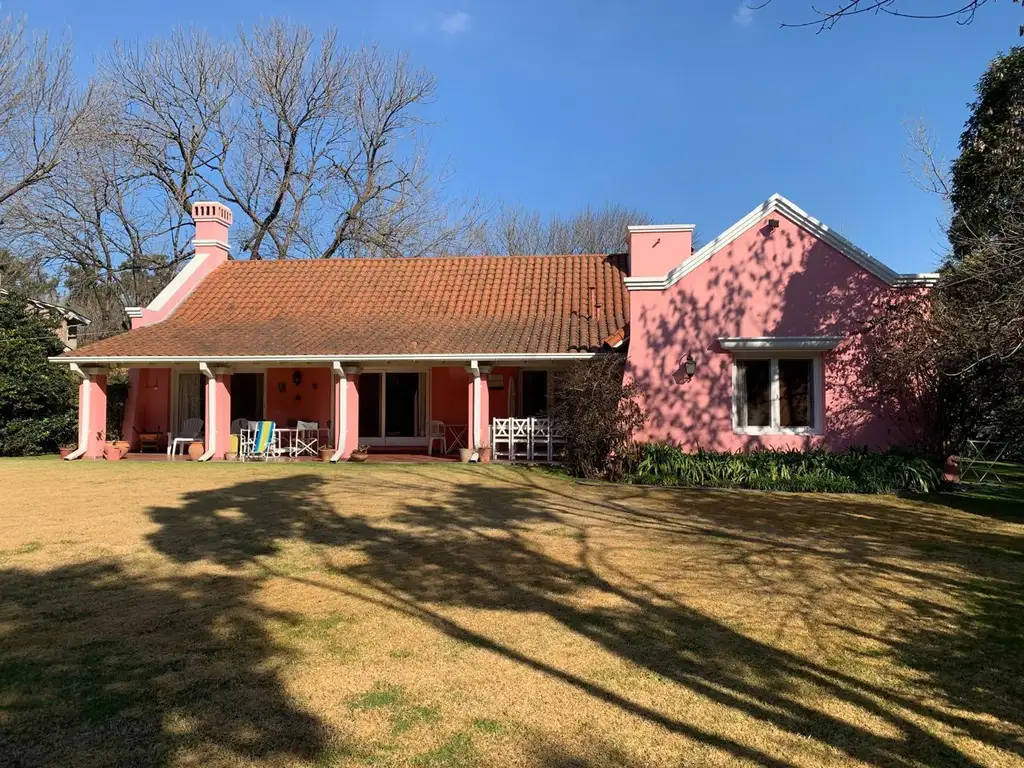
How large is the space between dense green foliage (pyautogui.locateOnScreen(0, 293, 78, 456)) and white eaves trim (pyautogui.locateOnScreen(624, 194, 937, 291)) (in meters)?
15.6

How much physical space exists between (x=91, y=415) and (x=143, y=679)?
15.0 m

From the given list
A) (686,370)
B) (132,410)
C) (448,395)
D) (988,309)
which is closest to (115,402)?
(132,410)

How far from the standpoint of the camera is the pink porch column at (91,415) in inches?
637

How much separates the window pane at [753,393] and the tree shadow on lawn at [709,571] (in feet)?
8.11

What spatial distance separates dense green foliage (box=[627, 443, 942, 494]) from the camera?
36.4ft

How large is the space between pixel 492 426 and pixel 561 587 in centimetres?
971

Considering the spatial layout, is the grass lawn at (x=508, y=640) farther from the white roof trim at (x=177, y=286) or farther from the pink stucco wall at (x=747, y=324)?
the white roof trim at (x=177, y=286)

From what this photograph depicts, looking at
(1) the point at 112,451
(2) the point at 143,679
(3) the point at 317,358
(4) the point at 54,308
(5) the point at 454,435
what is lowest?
(2) the point at 143,679

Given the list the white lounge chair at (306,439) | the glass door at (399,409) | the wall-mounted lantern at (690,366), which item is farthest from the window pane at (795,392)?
the white lounge chair at (306,439)

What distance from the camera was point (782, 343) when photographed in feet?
39.9

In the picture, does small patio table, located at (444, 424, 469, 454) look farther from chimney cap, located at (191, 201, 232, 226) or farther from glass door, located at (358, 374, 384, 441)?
chimney cap, located at (191, 201, 232, 226)

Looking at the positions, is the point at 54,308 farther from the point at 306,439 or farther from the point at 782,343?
the point at 782,343

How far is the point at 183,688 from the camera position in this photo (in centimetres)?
365

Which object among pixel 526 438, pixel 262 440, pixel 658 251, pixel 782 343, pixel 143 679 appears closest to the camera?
pixel 143 679
